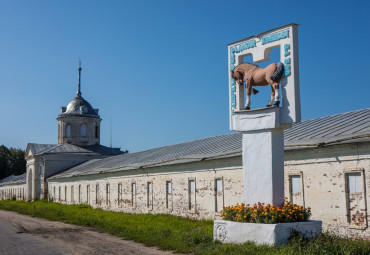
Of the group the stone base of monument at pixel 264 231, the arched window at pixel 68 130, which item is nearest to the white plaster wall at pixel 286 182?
the stone base of monument at pixel 264 231

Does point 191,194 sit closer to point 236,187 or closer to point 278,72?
point 236,187

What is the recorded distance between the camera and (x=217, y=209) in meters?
18.7

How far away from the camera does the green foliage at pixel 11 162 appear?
88375 millimetres

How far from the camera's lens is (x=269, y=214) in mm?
10289

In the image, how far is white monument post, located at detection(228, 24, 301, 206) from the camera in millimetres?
10883

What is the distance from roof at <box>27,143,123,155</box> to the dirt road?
34.3 meters

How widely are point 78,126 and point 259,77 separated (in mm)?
46411

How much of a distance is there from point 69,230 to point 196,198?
19.1 feet

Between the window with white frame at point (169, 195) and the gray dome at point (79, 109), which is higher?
the gray dome at point (79, 109)

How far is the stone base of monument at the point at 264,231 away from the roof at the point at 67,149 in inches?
1650

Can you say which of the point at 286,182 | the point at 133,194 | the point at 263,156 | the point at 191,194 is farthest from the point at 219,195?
the point at 133,194

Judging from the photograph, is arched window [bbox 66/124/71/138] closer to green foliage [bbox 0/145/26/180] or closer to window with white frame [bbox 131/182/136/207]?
window with white frame [bbox 131/182/136/207]

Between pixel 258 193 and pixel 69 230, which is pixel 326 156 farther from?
pixel 69 230

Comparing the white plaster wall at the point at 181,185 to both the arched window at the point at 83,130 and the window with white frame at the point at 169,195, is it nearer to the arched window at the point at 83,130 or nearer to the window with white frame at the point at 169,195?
the window with white frame at the point at 169,195
